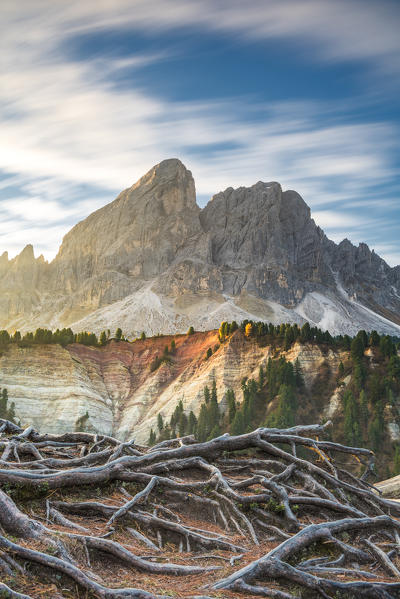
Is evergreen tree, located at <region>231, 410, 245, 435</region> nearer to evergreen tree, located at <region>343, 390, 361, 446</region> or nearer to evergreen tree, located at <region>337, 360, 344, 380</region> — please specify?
evergreen tree, located at <region>343, 390, 361, 446</region>

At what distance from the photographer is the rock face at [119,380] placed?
104m

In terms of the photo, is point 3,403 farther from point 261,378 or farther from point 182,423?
point 261,378

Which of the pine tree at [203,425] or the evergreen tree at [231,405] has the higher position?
the evergreen tree at [231,405]

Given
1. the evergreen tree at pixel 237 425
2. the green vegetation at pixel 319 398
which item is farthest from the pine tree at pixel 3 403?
the evergreen tree at pixel 237 425

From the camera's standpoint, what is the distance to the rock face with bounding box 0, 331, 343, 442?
341 ft

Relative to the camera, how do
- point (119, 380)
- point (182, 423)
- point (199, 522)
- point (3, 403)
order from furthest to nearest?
point (119, 380)
point (182, 423)
point (3, 403)
point (199, 522)

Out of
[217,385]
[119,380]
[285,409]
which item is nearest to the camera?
[285,409]

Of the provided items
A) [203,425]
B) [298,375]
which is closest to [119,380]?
[203,425]

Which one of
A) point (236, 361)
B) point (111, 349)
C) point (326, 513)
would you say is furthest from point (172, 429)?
point (326, 513)

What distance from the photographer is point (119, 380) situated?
124 m

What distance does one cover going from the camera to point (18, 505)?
8.98m

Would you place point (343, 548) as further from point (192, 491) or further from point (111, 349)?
point (111, 349)

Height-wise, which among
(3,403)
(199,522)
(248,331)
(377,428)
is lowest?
(377,428)

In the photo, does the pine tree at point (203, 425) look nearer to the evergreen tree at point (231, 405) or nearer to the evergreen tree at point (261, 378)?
the evergreen tree at point (231, 405)
